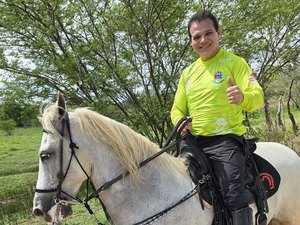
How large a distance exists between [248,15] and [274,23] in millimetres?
2528

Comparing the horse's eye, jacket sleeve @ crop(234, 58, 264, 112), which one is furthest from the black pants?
the horse's eye

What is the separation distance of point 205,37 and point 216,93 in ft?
1.50

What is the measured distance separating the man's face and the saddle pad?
3.53ft

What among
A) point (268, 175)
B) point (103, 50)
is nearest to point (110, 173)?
point (268, 175)

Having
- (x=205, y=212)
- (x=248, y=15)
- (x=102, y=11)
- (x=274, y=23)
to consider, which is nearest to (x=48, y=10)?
(x=102, y=11)

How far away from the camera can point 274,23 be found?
9.53 meters

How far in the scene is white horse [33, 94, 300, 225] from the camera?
206 cm

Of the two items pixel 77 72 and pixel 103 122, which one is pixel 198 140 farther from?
pixel 77 72

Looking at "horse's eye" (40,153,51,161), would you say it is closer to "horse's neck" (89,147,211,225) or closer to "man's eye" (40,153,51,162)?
"man's eye" (40,153,51,162)

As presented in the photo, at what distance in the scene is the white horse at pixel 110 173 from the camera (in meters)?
2.06

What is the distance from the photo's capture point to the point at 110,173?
7.36ft

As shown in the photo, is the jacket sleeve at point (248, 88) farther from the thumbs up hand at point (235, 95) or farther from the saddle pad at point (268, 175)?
the saddle pad at point (268, 175)

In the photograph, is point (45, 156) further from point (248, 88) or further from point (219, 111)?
point (248, 88)

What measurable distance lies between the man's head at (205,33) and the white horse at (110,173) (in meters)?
0.87
